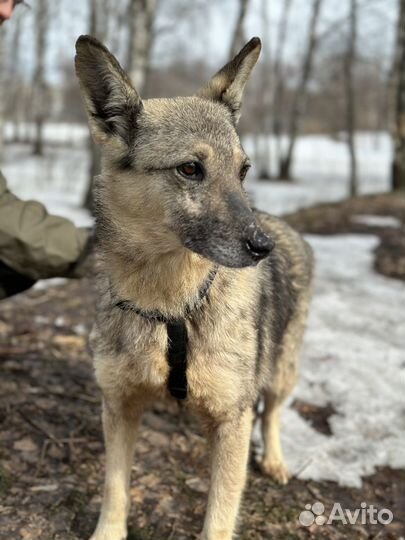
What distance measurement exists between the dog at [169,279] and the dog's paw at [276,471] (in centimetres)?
87

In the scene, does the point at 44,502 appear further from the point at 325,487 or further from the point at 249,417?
the point at 325,487

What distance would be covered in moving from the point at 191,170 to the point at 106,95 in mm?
676

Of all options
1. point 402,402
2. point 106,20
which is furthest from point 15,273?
point 106,20

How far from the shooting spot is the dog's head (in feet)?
8.53

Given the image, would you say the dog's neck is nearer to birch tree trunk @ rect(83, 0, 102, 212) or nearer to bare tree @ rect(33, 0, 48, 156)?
birch tree trunk @ rect(83, 0, 102, 212)

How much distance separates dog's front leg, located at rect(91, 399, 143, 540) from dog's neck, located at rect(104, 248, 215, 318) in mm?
593

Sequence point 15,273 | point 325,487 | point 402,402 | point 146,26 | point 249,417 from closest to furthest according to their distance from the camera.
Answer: point 249,417
point 325,487
point 15,273
point 402,402
point 146,26

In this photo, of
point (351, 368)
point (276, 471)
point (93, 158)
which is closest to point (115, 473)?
point (276, 471)

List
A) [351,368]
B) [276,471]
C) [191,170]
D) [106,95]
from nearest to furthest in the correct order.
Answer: [191,170], [106,95], [276,471], [351,368]

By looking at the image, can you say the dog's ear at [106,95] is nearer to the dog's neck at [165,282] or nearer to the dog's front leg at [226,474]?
the dog's neck at [165,282]

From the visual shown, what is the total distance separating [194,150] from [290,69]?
95.2 feet

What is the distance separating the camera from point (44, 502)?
3.26 meters

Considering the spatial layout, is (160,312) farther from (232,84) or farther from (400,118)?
(400,118)

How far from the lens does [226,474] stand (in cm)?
293
